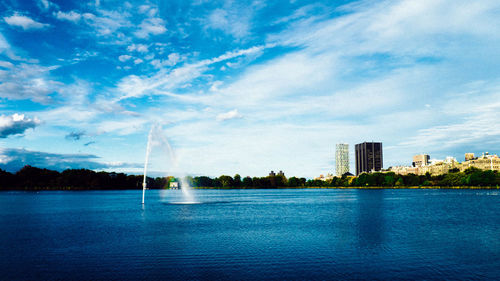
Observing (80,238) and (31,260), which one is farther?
(80,238)

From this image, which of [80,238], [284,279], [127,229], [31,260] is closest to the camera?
[284,279]

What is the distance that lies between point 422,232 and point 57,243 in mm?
40281

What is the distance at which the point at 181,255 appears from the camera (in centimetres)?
3102

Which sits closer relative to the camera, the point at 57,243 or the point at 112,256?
the point at 112,256

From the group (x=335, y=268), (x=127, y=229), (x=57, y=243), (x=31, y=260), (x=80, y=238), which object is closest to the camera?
(x=335, y=268)

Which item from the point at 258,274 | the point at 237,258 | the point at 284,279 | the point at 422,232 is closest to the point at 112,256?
the point at 237,258

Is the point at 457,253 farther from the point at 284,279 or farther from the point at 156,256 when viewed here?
the point at 156,256

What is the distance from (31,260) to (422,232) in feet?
132

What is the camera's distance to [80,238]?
40.6 m

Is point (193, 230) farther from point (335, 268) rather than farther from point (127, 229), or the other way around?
point (335, 268)

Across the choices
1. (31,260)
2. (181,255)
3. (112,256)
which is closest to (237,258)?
(181,255)

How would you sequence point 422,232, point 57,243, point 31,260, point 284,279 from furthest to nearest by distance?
point 422,232
point 57,243
point 31,260
point 284,279

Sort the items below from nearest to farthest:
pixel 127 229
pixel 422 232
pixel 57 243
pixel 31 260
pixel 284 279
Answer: pixel 284 279
pixel 31 260
pixel 57 243
pixel 422 232
pixel 127 229

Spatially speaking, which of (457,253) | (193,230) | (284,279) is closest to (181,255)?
(284,279)
